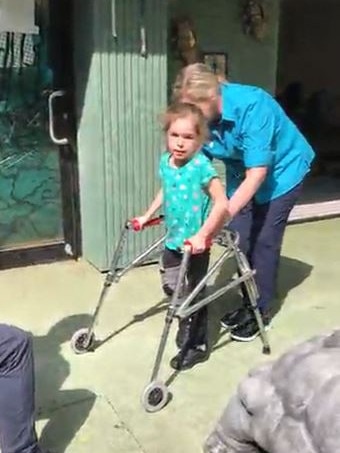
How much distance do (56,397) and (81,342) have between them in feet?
1.58

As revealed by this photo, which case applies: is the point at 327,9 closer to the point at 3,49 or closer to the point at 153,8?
the point at 153,8

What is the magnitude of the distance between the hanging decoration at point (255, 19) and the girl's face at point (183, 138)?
103 inches

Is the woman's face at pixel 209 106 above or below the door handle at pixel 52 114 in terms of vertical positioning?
above

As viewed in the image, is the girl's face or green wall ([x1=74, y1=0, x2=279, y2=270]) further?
green wall ([x1=74, y1=0, x2=279, y2=270])

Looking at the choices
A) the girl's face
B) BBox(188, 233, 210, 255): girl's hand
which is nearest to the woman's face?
the girl's face

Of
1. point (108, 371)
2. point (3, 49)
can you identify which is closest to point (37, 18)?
point (3, 49)

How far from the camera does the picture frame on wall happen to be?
18.2 feet

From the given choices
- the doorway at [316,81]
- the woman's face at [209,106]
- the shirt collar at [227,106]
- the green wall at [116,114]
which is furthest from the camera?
the doorway at [316,81]

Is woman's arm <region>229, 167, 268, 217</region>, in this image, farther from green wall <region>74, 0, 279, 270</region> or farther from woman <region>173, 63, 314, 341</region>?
green wall <region>74, 0, 279, 270</region>

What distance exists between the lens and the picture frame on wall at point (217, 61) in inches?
218

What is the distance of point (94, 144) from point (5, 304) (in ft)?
3.81

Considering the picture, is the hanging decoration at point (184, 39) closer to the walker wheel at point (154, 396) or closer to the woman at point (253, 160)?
the woman at point (253, 160)

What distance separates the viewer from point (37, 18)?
4.66 m

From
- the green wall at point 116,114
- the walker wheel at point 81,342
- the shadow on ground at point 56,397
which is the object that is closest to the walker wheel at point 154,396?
the shadow on ground at point 56,397
